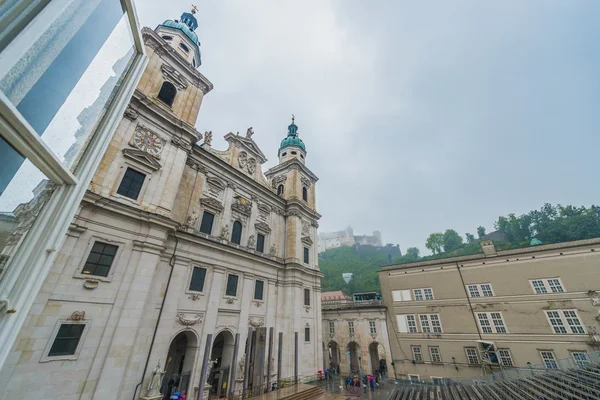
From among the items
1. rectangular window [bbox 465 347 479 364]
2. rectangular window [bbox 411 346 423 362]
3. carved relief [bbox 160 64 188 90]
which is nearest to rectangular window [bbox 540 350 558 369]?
rectangular window [bbox 465 347 479 364]

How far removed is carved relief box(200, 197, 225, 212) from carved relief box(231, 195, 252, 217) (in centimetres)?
133

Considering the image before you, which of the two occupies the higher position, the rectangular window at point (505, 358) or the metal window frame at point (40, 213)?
the metal window frame at point (40, 213)

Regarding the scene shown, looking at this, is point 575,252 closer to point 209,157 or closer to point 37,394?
point 209,157

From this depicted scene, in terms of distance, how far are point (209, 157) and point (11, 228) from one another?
1865 cm

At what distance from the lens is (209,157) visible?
19.2 meters

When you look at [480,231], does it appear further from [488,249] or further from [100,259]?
[100,259]

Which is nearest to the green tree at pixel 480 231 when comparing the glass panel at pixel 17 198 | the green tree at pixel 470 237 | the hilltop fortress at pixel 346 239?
the green tree at pixel 470 237

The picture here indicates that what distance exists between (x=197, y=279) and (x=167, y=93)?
1338cm

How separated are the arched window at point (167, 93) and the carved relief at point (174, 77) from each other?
363 mm

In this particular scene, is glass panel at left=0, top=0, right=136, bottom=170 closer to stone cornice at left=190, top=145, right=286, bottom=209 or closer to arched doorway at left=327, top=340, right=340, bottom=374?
stone cornice at left=190, top=145, right=286, bottom=209

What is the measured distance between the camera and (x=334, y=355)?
32438 mm

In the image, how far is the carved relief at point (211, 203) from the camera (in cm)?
1806

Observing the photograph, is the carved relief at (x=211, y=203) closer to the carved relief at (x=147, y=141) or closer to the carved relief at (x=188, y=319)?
the carved relief at (x=147, y=141)

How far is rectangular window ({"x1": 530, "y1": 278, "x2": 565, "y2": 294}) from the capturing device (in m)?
21.6
